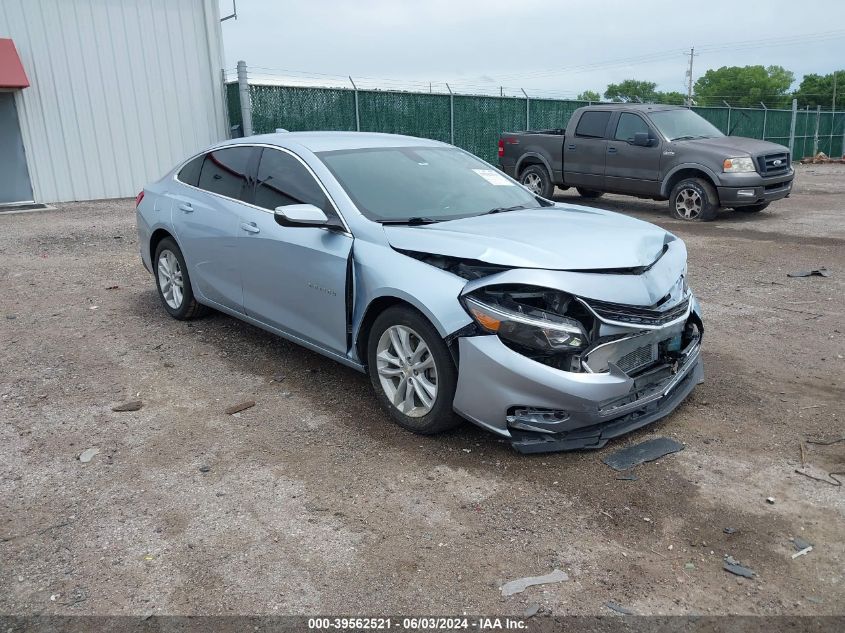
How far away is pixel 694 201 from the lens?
12258 millimetres

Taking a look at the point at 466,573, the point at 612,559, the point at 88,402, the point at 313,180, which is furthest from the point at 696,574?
the point at 88,402

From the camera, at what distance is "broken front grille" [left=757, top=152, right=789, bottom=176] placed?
1199 centimetres

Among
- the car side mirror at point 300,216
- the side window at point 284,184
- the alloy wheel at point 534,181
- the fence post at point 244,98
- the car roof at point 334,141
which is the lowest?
the alloy wheel at point 534,181

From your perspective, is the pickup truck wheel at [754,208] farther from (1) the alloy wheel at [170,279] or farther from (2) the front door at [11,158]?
(2) the front door at [11,158]

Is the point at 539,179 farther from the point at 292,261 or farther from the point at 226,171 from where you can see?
the point at 292,261

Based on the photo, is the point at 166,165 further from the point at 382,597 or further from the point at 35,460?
the point at 382,597

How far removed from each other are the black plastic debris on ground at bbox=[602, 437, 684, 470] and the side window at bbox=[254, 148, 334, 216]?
2.23 meters

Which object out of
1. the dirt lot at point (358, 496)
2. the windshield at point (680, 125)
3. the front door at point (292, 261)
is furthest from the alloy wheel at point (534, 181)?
the front door at point (292, 261)

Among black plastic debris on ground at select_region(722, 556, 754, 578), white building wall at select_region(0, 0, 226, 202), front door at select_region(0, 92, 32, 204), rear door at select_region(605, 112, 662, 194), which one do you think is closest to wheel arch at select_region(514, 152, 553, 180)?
rear door at select_region(605, 112, 662, 194)

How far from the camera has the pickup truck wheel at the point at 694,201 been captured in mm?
12016

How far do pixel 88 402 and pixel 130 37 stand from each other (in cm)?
1513

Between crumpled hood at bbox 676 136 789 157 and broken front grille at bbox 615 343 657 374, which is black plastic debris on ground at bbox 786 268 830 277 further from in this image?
broken front grille at bbox 615 343 657 374

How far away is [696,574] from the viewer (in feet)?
9.50

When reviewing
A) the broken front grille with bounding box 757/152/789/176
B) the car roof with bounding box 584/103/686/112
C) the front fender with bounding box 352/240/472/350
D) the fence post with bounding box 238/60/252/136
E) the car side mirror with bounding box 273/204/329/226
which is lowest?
the broken front grille with bounding box 757/152/789/176
